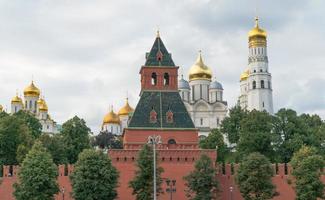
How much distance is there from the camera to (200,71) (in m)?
115

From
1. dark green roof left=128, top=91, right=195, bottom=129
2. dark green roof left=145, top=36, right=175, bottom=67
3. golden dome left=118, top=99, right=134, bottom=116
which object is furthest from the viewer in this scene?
golden dome left=118, top=99, right=134, bottom=116

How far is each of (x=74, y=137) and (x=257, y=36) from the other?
5226cm

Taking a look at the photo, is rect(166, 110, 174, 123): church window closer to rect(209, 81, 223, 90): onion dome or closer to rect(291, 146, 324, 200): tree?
rect(291, 146, 324, 200): tree

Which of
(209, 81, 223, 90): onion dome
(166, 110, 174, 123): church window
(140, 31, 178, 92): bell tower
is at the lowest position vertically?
(166, 110, 174, 123): church window

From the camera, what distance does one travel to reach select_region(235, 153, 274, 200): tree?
2073 inches

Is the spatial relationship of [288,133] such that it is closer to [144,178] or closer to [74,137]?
[74,137]

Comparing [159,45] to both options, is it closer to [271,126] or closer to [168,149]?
[168,149]

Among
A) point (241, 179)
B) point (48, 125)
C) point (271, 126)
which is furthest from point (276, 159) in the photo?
point (48, 125)

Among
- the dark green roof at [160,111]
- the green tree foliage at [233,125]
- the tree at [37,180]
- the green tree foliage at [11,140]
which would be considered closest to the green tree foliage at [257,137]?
the green tree foliage at [233,125]

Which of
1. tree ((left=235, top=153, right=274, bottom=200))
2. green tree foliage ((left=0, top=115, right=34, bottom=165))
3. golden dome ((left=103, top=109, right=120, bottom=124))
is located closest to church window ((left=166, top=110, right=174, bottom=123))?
tree ((left=235, top=153, right=274, bottom=200))

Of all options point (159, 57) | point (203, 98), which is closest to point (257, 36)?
point (203, 98)

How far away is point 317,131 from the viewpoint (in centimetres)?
7575

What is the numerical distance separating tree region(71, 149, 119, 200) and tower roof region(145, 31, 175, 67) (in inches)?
496

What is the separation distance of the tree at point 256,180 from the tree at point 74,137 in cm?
2476
